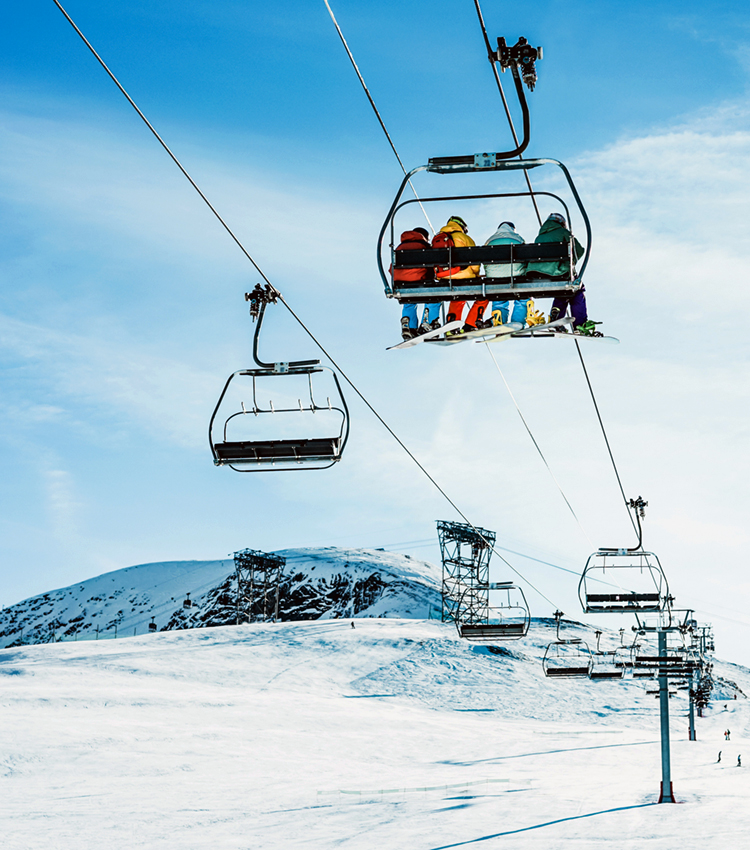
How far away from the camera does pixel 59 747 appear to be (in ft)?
106

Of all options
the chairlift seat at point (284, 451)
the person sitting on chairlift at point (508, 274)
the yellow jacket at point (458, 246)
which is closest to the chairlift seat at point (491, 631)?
the chairlift seat at point (284, 451)

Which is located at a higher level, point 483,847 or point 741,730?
point 483,847

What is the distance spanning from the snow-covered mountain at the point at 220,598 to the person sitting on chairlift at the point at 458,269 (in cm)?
14852

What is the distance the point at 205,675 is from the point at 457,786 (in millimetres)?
24769

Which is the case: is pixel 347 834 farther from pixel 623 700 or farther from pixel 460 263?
pixel 623 700

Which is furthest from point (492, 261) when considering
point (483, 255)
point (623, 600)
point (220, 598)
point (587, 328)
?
point (220, 598)

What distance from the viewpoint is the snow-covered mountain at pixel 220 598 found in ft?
550

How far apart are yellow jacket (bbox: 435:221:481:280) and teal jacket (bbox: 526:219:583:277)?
1.54ft

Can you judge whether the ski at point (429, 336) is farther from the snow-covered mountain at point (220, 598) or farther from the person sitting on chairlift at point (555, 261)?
the snow-covered mountain at point (220, 598)

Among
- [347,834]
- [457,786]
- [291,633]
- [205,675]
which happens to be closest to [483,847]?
[347,834]

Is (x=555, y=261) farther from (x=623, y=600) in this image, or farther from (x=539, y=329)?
(x=623, y=600)

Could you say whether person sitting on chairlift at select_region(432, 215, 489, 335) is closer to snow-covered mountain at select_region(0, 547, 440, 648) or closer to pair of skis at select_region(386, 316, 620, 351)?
pair of skis at select_region(386, 316, 620, 351)

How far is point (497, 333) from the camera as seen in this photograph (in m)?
8.06

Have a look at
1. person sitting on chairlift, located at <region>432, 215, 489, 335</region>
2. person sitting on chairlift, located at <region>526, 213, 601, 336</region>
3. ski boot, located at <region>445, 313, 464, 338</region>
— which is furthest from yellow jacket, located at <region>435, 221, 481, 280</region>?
ski boot, located at <region>445, 313, 464, 338</region>
